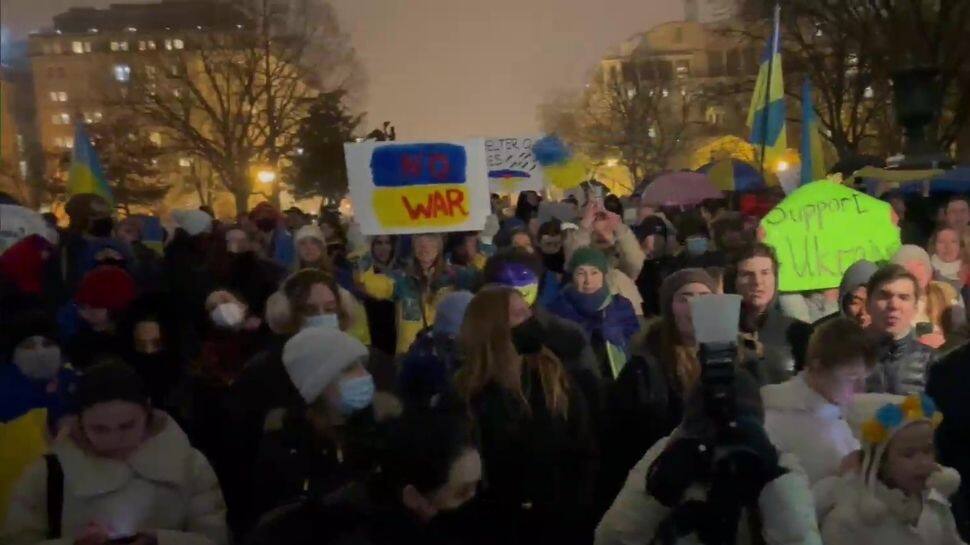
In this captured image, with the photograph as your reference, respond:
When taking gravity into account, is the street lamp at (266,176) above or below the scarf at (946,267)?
above

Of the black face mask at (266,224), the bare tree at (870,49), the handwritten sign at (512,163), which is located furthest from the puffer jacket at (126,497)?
the bare tree at (870,49)

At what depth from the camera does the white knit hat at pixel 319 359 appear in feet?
12.2

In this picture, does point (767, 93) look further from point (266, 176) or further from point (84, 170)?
point (266, 176)

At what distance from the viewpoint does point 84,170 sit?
480 inches

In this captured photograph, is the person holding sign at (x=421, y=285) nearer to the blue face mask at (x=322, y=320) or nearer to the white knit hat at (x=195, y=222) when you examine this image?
the blue face mask at (x=322, y=320)

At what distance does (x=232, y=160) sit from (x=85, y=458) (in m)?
44.9

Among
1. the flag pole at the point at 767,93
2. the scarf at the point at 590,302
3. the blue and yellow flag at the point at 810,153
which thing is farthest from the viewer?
the flag pole at the point at 767,93

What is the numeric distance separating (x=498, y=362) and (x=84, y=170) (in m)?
9.12

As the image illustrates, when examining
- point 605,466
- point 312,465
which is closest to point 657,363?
point 605,466

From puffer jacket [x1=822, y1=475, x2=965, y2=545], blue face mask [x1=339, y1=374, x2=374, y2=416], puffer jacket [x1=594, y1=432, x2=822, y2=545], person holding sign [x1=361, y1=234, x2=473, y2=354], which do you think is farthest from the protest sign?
puffer jacket [x1=822, y1=475, x2=965, y2=545]

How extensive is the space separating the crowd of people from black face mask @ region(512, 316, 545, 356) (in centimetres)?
1

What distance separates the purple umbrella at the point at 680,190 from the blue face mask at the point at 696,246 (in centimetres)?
842

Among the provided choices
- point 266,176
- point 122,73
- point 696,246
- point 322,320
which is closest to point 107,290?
point 322,320

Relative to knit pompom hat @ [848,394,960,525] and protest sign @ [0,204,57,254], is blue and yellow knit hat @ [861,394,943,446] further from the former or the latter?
protest sign @ [0,204,57,254]
